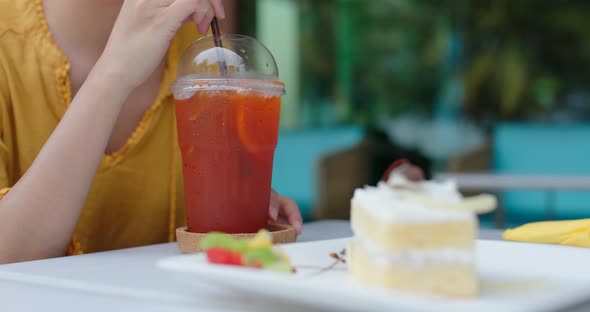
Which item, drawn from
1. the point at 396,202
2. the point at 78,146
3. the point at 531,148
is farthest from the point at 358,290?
the point at 531,148

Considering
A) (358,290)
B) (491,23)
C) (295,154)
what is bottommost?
(295,154)

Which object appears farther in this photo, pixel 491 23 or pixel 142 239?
pixel 491 23

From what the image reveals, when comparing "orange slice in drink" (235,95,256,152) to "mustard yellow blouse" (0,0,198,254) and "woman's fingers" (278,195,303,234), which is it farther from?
"mustard yellow blouse" (0,0,198,254)

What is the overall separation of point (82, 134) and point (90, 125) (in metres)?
0.02

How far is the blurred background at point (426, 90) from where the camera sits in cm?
600

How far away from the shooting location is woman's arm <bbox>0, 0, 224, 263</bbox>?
3.64 feet

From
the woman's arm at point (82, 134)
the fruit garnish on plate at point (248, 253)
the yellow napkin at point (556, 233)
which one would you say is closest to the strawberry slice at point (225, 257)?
the fruit garnish on plate at point (248, 253)

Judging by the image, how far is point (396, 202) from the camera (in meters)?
0.67

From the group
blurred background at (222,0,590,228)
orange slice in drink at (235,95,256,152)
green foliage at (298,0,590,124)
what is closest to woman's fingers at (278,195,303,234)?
orange slice in drink at (235,95,256,152)

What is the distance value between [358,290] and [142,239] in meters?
1.01

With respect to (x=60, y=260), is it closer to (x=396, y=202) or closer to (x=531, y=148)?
(x=396, y=202)

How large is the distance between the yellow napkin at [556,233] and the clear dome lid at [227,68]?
44 centimetres

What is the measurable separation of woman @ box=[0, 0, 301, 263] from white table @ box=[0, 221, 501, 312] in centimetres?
13

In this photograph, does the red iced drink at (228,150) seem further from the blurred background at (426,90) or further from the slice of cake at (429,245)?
the blurred background at (426,90)
